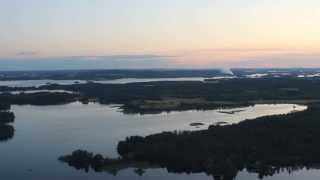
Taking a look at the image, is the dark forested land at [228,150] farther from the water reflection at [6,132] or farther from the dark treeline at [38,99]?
the dark treeline at [38,99]

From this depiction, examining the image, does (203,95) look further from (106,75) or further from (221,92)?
(106,75)

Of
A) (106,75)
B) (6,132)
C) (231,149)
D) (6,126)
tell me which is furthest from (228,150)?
(106,75)

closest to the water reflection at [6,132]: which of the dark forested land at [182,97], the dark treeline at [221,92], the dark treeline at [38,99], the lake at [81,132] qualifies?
the lake at [81,132]

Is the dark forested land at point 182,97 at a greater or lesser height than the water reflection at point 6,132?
greater

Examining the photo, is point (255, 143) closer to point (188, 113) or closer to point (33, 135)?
point (33, 135)

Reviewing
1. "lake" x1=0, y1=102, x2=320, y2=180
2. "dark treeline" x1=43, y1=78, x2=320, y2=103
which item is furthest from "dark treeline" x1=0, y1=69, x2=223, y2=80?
"lake" x1=0, y1=102, x2=320, y2=180

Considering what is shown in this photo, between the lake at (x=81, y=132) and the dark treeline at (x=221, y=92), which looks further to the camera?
the dark treeline at (x=221, y=92)
